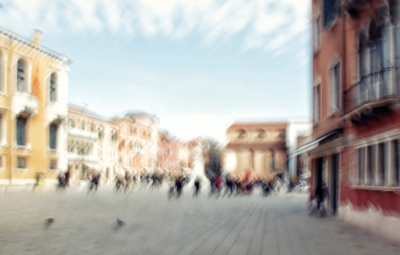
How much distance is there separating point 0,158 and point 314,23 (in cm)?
2695

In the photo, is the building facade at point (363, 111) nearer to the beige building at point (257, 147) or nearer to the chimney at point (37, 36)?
the chimney at point (37, 36)

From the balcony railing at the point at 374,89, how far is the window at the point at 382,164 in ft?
4.06

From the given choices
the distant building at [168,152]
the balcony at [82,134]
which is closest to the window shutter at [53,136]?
the balcony at [82,134]

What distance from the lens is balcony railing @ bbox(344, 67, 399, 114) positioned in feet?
34.3

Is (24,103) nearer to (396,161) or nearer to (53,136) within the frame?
(53,136)

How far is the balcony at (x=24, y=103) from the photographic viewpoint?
35.9 m

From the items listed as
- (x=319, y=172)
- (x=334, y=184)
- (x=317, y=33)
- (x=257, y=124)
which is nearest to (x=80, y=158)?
(x=257, y=124)

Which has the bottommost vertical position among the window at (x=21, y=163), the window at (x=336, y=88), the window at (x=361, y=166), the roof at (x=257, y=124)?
the window at (x=21, y=163)

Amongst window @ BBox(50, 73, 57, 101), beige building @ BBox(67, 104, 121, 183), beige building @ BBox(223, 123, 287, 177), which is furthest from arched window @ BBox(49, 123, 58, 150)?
beige building @ BBox(223, 123, 287, 177)

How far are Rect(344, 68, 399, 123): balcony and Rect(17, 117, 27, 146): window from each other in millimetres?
31045

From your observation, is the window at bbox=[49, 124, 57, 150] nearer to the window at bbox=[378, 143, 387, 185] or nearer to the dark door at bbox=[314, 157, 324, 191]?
the dark door at bbox=[314, 157, 324, 191]

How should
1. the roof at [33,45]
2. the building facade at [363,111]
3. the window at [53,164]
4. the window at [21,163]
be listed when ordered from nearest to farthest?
the building facade at [363,111] < the roof at [33,45] < the window at [21,163] < the window at [53,164]

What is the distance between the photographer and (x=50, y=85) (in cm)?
4084

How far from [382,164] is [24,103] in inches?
1269
